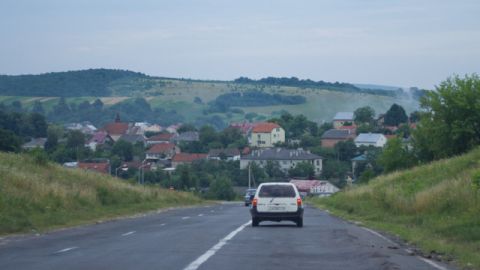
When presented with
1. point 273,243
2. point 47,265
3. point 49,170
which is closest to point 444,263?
point 273,243

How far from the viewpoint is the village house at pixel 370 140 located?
127 metres

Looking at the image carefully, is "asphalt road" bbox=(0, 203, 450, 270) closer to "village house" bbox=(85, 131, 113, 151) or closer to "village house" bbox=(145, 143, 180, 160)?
"village house" bbox=(85, 131, 113, 151)

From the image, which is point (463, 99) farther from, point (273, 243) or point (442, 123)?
point (273, 243)

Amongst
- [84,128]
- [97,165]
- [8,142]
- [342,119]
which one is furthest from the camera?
[342,119]

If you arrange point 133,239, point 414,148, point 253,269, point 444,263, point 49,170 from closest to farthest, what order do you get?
point 253,269, point 444,263, point 133,239, point 49,170, point 414,148

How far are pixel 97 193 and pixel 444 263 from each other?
29186mm

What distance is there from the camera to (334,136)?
14088cm

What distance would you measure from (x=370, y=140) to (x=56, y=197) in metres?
96.1

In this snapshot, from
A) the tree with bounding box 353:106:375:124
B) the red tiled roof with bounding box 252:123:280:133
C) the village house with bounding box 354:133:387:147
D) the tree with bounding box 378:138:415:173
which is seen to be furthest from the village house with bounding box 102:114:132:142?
the tree with bounding box 378:138:415:173

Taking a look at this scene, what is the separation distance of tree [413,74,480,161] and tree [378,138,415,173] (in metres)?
9.80

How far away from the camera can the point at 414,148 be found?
252 feet

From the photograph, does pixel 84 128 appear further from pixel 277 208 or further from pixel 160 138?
pixel 277 208

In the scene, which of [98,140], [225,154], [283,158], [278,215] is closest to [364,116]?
[283,158]

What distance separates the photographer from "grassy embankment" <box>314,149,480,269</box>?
2162cm
